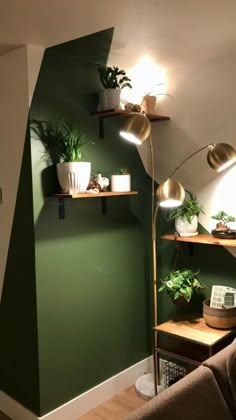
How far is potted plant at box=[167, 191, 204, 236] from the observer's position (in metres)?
2.66

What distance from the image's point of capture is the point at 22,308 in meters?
2.45

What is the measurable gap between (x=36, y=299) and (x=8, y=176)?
2.61 ft

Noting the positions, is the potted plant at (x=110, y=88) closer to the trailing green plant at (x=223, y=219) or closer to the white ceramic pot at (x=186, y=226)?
the white ceramic pot at (x=186, y=226)

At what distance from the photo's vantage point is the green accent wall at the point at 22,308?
92.4 inches

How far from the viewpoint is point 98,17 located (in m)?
1.83

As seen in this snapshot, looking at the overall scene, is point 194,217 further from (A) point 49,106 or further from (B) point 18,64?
(B) point 18,64

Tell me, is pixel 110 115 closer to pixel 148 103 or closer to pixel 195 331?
pixel 148 103

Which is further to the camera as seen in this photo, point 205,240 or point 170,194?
point 205,240

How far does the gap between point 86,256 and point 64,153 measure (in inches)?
28.4

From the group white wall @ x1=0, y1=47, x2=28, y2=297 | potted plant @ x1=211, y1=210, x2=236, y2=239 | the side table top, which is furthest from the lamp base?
white wall @ x1=0, y1=47, x2=28, y2=297

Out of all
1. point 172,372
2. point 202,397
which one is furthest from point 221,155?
point 172,372

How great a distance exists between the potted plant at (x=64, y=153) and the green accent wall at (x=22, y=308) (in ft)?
0.38

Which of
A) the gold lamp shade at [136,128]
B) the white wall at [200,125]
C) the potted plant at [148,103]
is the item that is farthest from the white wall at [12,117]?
the white wall at [200,125]

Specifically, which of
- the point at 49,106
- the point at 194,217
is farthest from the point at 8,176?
the point at 194,217
